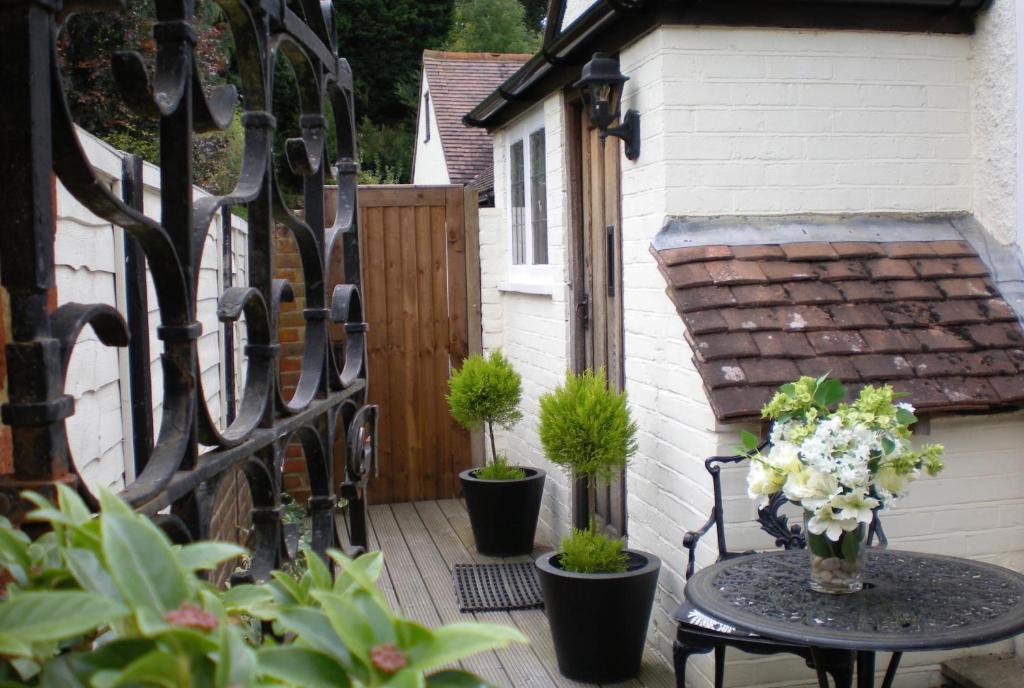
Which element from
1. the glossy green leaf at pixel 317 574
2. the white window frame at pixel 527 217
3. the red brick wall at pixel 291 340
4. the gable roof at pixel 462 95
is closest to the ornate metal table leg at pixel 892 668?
the glossy green leaf at pixel 317 574

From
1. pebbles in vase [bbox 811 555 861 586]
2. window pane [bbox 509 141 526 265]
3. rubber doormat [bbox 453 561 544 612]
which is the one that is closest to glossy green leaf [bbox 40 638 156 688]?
pebbles in vase [bbox 811 555 861 586]

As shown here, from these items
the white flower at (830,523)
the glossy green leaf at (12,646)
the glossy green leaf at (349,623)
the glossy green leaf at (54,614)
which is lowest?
the white flower at (830,523)

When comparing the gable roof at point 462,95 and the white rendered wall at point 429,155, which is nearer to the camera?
the gable roof at point 462,95

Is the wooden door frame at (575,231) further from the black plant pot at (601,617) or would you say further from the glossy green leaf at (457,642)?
the glossy green leaf at (457,642)

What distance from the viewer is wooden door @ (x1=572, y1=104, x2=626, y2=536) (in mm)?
4742

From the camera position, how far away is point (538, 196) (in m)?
6.19

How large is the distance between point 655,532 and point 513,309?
286 cm

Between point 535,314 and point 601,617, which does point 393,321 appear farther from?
point 601,617

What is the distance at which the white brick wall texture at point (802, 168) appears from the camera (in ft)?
11.9

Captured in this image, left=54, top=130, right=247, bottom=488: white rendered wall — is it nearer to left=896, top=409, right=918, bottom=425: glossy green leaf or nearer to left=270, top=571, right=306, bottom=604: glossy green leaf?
left=270, top=571, right=306, bottom=604: glossy green leaf

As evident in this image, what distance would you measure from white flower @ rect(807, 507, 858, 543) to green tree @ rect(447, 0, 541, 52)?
22.1 m

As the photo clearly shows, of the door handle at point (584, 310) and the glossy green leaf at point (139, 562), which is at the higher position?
the door handle at point (584, 310)

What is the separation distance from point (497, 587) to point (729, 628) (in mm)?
2174

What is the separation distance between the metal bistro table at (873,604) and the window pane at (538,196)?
3395 millimetres
